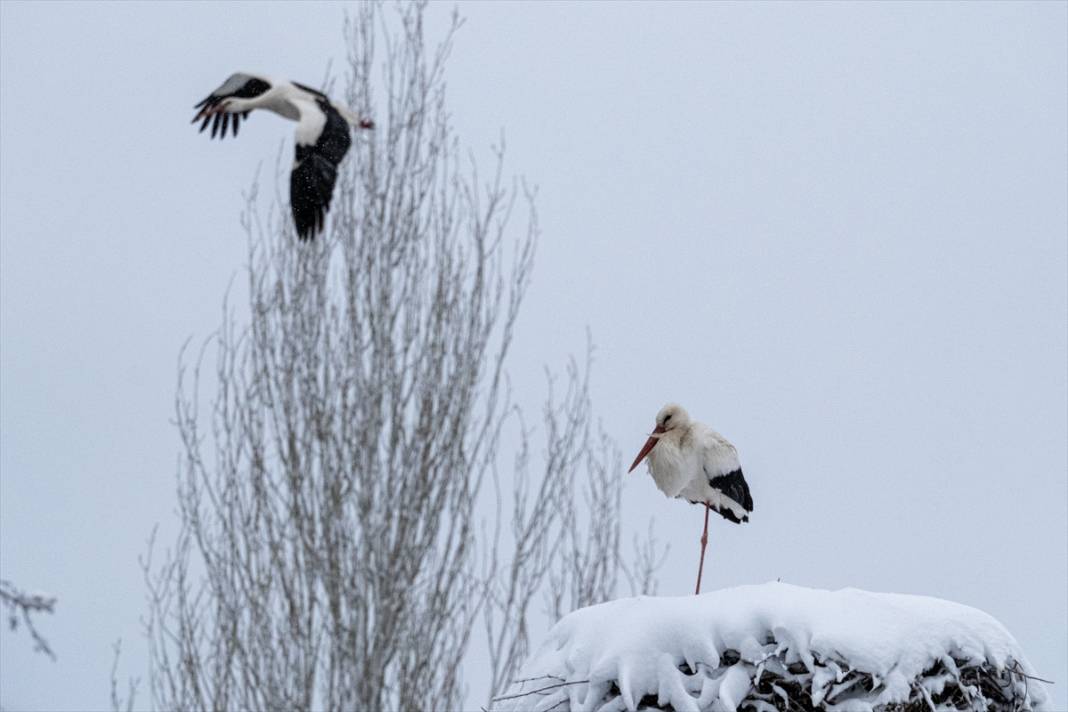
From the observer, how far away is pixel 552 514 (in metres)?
6.19

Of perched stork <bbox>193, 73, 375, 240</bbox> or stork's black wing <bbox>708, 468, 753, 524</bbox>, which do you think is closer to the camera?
perched stork <bbox>193, 73, 375, 240</bbox>

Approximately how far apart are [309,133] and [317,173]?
0.13 meters

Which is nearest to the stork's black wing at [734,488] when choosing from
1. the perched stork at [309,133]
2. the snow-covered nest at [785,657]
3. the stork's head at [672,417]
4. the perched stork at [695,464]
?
the perched stork at [695,464]

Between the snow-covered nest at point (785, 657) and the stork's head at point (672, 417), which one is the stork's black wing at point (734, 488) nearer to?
the stork's head at point (672, 417)

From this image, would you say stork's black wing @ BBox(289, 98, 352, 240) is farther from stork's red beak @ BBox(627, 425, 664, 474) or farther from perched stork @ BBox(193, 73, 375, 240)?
stork's red beak @ BBox(627, 425, 664, 474)

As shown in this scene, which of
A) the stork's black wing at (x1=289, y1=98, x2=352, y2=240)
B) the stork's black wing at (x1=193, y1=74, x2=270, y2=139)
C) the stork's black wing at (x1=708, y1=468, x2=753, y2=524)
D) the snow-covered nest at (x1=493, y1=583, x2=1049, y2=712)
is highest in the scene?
the stork's black wing at (x1=193, y1=74, x2=270, y2=139)

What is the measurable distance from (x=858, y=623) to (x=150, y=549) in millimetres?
3875

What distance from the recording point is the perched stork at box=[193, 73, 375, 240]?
4297mm

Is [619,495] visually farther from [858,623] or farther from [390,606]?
[858,623]

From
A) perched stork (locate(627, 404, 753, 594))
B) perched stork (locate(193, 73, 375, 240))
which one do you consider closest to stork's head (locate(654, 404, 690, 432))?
perched stork (locate(627, 404, 753, 594))

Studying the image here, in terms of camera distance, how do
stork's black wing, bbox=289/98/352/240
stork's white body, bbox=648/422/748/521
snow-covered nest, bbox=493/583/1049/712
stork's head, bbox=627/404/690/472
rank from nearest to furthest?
snow-covered nest, bbox=493/583/1049/712
stork's black wing, bbox=289/98/352/240
stork's white body, bbox=648/422/748/521
stork's head, bbox=627/404/690/472

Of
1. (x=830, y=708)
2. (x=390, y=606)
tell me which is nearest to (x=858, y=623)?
(x=830, y=708)

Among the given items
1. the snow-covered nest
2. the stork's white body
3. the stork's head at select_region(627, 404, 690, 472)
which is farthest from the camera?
the stork's head at select_region(627, 404, 690, 472)

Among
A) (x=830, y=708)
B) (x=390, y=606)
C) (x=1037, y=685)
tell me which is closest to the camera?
(x=830, y=708)
